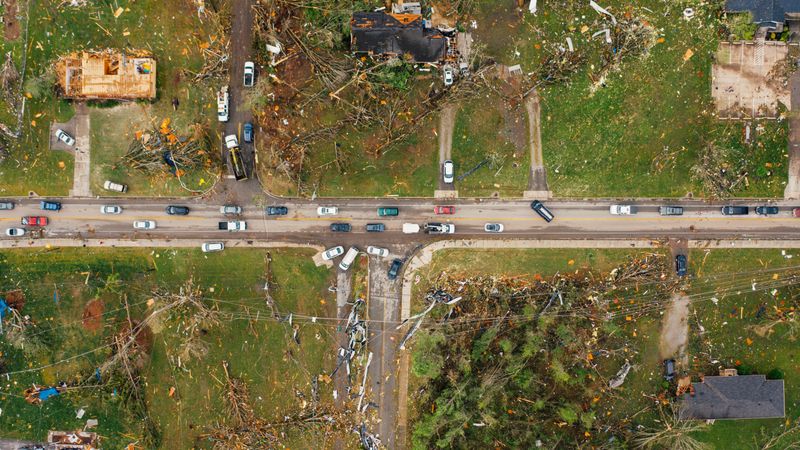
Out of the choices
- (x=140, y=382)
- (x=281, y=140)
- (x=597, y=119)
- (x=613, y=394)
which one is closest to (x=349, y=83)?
(x=281, y=140)

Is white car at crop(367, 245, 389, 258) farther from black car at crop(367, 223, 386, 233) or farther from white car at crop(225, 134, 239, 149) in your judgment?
white car at crop(225, 134, 239, 149)

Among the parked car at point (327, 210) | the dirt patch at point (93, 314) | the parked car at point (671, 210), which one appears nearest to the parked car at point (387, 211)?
the parked car at point (327, 210)

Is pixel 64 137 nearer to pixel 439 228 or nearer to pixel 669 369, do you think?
pixel 439 228

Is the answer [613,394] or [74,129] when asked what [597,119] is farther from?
[74,129]

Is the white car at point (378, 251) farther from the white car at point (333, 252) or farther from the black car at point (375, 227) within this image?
the white car at point (333, 252)

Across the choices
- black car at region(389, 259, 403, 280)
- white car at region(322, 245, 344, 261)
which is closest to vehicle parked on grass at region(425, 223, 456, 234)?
black car at region(389, 259, 403, 280)
